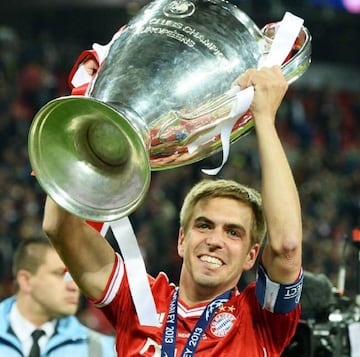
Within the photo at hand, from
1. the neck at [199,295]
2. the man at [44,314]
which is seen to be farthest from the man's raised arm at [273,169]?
the man at [44,314]

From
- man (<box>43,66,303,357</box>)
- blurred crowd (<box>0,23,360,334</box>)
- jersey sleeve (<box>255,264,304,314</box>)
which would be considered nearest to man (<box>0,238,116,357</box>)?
man (<box>43,66,303,357</box>)

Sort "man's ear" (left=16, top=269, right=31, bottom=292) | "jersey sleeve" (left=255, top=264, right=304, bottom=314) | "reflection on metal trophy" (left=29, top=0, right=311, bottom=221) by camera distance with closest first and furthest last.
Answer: "reflection on metal trophy" (left=29, top=0, right=311, bottom=221) < "jersey sleeve" (left=255, top=264, right=304, bottom=314) < "man's ear" (left=16, top=269, right=31, bottom=292)

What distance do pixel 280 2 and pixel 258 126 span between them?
13.7 meters

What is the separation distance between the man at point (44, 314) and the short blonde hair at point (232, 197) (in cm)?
142

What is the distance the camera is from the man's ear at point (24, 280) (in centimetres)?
454

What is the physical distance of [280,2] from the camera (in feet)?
52.5

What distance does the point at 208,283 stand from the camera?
2916 millimetres

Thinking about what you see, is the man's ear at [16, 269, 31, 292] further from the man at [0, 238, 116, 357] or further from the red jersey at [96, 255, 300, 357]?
the red jersey at [96, 255, 300, 357]

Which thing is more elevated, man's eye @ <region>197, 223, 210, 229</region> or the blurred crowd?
the blurred crowd

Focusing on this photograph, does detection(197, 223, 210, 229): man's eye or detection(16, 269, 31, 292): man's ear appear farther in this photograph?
detection(16, 269, 31, 292): man's ear

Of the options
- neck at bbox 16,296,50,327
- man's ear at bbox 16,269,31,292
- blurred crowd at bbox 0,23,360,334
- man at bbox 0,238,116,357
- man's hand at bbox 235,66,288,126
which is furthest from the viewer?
blurred crowd at bbox 0,23,360,334

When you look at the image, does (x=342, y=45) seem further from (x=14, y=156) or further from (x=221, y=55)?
(x=221, y=55)

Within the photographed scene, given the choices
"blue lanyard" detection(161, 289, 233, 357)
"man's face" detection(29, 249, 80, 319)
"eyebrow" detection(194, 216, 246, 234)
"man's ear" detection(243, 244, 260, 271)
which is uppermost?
"man's face" detection(29, 249, 80, 319)

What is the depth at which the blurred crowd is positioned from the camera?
1031 cm
